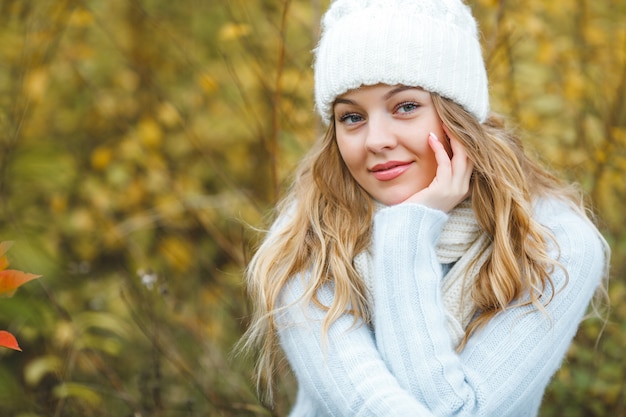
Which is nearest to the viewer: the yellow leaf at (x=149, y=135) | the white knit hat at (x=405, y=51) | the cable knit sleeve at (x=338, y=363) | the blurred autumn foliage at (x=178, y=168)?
the cable knit sleeve at (x=338, y=363)

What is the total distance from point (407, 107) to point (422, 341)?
66 centimetres

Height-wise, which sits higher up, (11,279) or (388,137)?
(388,137)

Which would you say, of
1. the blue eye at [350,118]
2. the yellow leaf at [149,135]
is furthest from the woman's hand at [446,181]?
the yellow leaf at [149,135]

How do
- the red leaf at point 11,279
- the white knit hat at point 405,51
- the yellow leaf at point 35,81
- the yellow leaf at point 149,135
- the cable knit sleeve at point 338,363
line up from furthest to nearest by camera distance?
the yellow leaf at point 149,135 → the yellow leaf at point 35,81 → the white knit hat at point 405,51 → the cable knit sleeve at point 338,363 → the red leaf at point 11,279

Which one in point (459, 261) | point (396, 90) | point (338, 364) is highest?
point (396, 90)

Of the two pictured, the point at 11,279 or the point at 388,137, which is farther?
the point at 388,137

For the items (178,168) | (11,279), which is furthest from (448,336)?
(178,168)

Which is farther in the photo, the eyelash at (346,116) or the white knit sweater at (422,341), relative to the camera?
the eyelash at (346,116)

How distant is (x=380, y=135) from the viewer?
2.01 m

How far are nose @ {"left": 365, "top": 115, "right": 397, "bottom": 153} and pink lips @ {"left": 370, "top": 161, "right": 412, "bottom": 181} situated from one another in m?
0.06

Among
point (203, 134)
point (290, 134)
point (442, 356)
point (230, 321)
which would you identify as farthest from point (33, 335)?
point (442, 356)

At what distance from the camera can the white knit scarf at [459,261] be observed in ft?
6.87

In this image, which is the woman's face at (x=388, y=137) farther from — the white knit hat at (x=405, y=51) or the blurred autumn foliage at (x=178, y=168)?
the blurred autumn foliage at (x=178, y=168)

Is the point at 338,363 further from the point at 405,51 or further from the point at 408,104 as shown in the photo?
the point at 405,51
